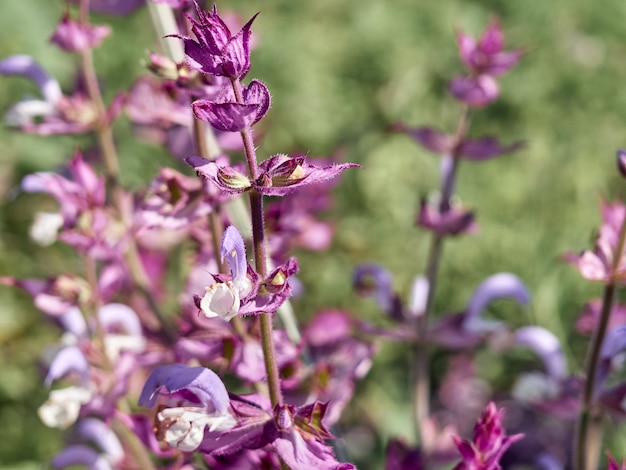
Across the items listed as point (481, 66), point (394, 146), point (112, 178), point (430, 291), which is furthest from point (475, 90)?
point (394, 146)

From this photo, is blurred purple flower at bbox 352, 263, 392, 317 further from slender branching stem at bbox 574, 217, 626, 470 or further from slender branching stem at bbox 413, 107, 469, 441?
slender branching stem at bbox 574, 217, 626, 470

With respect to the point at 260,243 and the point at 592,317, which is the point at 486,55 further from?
the point at 260,243

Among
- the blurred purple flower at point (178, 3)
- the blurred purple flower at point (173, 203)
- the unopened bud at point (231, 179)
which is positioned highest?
the blurred purple flower at point (178, 3)

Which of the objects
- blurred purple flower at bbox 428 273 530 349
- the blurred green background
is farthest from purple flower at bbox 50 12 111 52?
blurred purple flower at bbox 428 273 530 349

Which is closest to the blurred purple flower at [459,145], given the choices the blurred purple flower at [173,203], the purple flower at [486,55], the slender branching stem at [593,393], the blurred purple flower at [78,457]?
the purple flower at [486,55]

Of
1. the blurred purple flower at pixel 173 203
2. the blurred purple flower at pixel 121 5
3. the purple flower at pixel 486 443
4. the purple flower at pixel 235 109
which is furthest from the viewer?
the blurred purple flower at pixel 121 5

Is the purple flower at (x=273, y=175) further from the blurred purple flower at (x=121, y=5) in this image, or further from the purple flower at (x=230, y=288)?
the blurred purple flower at (x=121, y=5)
